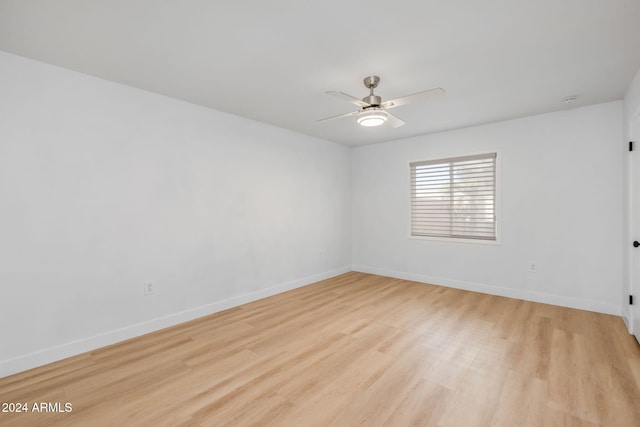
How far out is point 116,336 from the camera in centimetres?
277

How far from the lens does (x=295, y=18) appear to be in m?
1.86

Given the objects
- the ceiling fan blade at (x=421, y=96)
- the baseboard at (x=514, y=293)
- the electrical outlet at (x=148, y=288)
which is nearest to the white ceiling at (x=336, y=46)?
the ceiling fan blade at (x=421, y=96)

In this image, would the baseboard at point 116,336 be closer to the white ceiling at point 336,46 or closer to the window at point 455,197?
the white ceiling at point 336,46

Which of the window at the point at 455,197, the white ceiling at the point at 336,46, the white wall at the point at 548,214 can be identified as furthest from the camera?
the window at the point at 455,197

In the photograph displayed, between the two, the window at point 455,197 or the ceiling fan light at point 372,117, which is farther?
the window at point 455,197

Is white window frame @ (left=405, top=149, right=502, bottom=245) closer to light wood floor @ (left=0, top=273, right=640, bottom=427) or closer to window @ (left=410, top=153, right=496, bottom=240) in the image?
window @ (left=410, top=153, right=496, bottom=240)

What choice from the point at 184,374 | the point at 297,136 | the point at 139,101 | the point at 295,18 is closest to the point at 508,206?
the point at 297,136

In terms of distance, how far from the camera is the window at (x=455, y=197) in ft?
14.0

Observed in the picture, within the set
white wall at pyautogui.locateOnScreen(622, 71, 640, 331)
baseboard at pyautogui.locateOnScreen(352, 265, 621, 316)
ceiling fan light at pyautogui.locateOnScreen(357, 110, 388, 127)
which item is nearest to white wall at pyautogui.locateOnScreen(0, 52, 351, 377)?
ceiling fan light at pyautogui.locateOnScreen(357, 110, 388, 127)

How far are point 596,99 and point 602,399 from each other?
3.15 m

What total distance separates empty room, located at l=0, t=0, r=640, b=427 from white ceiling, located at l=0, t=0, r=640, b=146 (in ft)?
0.07

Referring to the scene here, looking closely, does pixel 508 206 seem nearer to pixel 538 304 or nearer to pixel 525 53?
pixel 538 304

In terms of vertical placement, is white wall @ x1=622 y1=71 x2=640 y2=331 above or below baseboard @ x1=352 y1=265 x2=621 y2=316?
above

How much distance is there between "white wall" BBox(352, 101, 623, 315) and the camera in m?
3.40
